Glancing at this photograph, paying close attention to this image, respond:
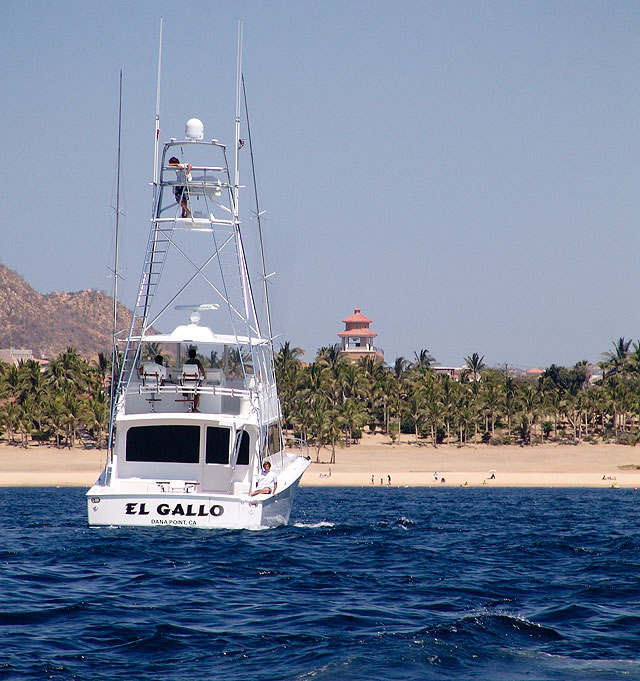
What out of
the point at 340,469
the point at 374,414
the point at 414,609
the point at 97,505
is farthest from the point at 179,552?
the point at 374,414

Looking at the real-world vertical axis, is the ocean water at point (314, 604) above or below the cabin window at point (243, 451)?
below

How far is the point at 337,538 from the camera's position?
2583 centimetres

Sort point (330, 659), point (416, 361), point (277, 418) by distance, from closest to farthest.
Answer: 1. point (330, 659)
2. point (277, 418)
3. point (416, 361)

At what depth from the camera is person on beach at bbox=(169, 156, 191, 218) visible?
27297mm

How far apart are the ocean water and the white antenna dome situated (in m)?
11.4

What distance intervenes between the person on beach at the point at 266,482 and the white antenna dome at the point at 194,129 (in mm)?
9704

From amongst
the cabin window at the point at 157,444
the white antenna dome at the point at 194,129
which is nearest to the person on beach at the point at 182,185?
the white antenna dome at the point at 194,129

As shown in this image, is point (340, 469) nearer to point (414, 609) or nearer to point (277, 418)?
point (277, 418)

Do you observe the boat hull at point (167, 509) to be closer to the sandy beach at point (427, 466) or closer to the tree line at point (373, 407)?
the sandy beach at point (427, 466)

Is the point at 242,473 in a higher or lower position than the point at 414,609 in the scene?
higher

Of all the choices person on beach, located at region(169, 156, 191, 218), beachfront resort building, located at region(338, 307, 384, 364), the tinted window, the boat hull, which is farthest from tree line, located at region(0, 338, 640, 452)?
the boat hull

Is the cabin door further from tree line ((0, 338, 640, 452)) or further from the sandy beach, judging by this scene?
tree line ((0, 338, 640, 452))

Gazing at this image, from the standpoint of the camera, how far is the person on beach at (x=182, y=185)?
89.6 ft

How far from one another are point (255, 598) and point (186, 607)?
4.91ft
